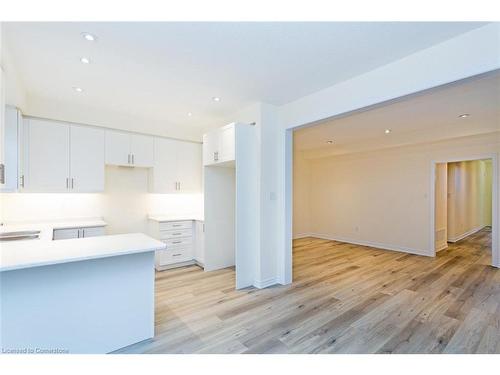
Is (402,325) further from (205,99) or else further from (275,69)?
(205,99)

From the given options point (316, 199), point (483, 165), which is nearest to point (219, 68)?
point (316, 199)

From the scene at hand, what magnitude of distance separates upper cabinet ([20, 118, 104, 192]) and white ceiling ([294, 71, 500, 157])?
3551mm

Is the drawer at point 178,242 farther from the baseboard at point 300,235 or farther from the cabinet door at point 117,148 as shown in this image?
the baseboard at point 300,235

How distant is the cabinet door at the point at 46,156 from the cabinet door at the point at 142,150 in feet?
2.99

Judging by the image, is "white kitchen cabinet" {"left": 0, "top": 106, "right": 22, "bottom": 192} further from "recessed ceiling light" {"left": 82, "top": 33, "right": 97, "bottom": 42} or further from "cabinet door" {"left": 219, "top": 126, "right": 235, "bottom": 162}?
"cabinet door" {"left": 219, "top": 126, "right": 235, "bottom": 162}

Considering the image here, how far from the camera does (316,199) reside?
7.48 m

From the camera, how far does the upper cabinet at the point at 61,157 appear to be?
3311 millimetres

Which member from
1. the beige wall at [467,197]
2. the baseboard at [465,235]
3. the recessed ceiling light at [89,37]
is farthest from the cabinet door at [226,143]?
the baseboard at [465,235]

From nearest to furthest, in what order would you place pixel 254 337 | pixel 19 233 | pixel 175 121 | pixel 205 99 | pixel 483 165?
pixel 254 337
pixel 19 233
pixel 205 99
pixel 175 121
pixel 483 165

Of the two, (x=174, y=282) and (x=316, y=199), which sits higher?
(x=316, y=199)

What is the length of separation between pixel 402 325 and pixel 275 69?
298 centimetres

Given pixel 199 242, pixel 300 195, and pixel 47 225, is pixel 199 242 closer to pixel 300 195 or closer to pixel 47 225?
pixel 47 225

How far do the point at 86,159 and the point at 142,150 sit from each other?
84 centimetres

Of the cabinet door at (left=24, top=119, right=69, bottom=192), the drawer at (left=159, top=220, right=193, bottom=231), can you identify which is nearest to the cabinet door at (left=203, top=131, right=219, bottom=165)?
Result: the drawer at (left=159, top=220, right=193, bottom=231)
